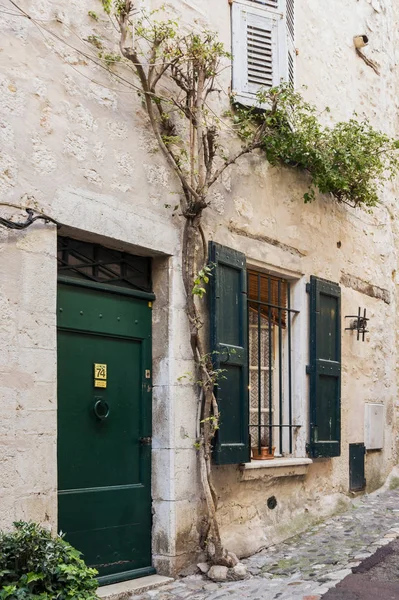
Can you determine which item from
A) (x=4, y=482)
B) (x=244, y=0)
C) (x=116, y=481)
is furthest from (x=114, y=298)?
(x=244, y=0)

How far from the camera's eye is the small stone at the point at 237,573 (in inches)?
206

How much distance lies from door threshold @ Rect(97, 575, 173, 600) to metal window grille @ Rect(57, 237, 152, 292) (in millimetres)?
1821

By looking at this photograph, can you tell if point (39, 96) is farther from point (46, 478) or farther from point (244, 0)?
point (244, 0)

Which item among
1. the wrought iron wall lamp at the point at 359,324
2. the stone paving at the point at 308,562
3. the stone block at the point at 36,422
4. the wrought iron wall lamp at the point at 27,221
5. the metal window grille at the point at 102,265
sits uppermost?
the wrought iron wall lamp at the point at 27,221

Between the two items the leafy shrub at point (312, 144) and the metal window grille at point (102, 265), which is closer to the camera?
the metal window grille at point (102, 265)

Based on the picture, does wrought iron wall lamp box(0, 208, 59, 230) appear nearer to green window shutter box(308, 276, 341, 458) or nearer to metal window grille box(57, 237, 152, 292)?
metal window grille box(57, 237, 152, 292)

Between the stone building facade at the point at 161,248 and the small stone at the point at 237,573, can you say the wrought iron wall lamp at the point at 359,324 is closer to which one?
the stone building facade at the point at 161,248

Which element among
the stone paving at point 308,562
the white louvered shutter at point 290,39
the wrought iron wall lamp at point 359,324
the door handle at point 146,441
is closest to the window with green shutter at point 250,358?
the door handle at point 146,441

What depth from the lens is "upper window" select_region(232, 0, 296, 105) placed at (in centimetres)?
628

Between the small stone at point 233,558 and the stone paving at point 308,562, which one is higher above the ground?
the small stone at point 233,558

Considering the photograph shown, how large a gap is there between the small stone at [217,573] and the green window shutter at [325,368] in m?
1.73

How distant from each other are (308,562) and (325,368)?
1.87 m

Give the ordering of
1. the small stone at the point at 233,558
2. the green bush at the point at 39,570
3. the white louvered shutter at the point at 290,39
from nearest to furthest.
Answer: the green bush at the point at 39,570
the small stone at the point at 233,558
the white louvered shutter at the point at 290,39

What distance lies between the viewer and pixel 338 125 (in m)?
7.01
